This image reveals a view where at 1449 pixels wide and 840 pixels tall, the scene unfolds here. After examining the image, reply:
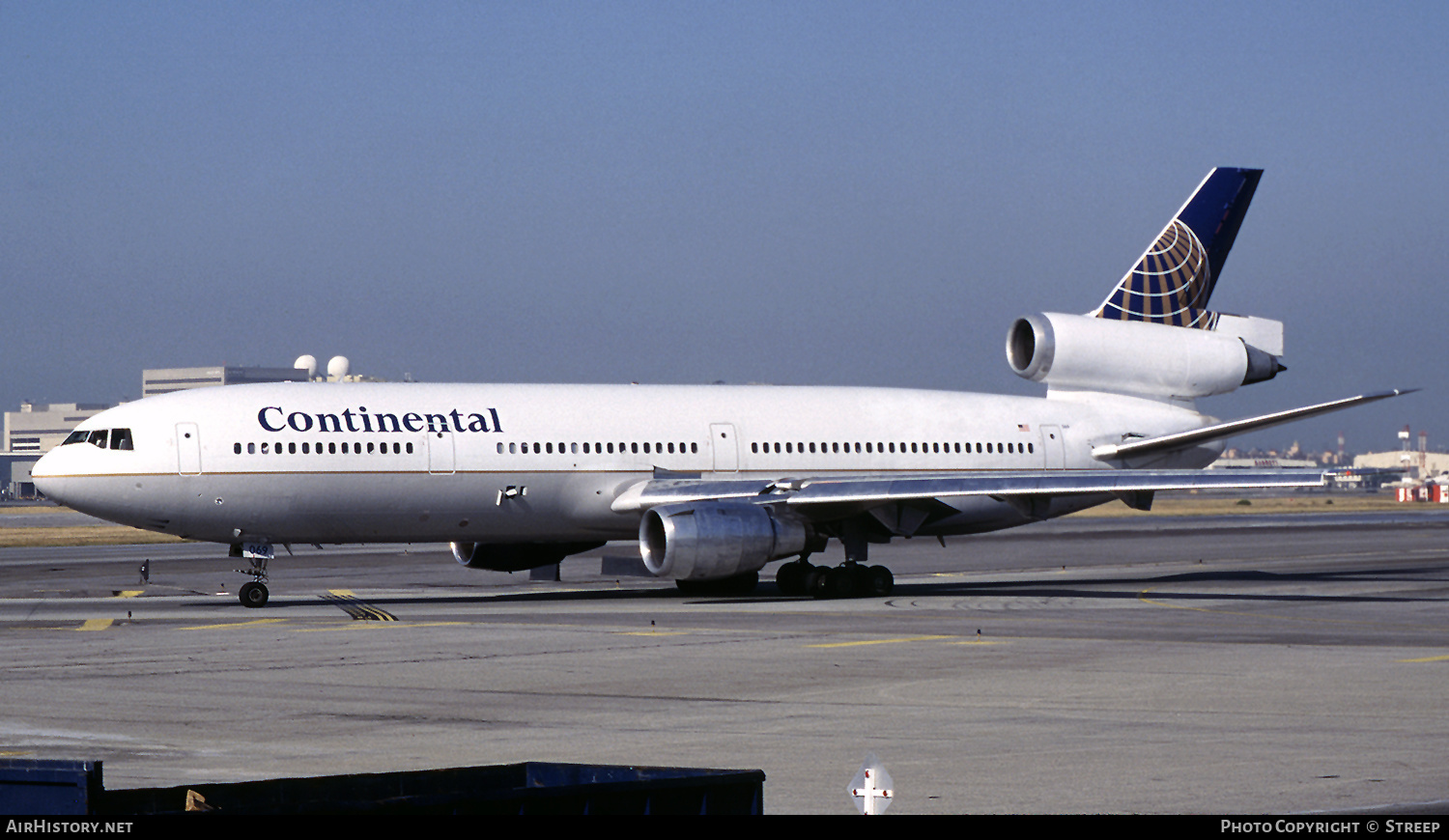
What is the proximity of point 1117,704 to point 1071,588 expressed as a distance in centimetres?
2004

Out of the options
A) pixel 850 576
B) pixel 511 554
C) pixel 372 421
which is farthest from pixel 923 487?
pixel 372 421

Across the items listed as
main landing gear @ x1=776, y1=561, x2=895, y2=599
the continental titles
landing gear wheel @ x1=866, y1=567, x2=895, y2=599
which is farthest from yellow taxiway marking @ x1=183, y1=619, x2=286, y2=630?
landing gear wheel @ x1=866, y1=567, x2=895, y2=599

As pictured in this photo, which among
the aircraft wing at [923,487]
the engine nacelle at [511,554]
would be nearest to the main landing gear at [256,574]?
the engine nacelle at [511,554]

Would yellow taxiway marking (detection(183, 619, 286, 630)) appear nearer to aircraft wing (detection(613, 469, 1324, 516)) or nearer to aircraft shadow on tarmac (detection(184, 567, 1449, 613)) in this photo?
aircraft shadow on tarmac (detection(184, 567, 1449, 613))

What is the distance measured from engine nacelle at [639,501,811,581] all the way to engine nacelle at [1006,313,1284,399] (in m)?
9.95

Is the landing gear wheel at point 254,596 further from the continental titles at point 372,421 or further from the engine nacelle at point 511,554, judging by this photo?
the engine nacelle at point 511,554

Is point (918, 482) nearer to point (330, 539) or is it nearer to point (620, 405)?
point (620, 405)

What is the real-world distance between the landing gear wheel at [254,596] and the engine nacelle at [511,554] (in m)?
5.57

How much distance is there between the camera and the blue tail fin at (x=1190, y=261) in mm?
40844

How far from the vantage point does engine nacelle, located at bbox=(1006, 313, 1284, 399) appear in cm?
3956

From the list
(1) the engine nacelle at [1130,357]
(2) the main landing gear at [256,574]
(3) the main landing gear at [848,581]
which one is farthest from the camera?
(1) the engine nacelle at [1130,357]

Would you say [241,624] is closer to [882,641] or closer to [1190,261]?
[882,641]

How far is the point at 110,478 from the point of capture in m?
30.7

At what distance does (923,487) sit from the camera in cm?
3244
